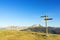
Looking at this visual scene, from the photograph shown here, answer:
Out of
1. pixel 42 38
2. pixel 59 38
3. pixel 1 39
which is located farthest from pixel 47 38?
pixel 1 39

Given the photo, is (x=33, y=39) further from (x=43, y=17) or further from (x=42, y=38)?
(x=43, y=17)

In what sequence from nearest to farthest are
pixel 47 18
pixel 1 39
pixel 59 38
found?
pixel 1 39 → pixel 59 38 → pixel 47 18

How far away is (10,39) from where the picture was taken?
2647 cm

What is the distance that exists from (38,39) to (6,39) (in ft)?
24.9

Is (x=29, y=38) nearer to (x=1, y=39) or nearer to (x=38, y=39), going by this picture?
(x=38, y=39)

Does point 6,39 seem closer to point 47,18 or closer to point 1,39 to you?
point 1,39

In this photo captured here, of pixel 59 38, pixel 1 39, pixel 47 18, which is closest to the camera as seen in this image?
pixel 1 39

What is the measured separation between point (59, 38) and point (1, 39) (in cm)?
1394

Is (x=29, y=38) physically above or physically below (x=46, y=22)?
below

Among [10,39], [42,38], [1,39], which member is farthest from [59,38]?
[1,39]

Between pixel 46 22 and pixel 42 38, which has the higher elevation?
pixel 46 22

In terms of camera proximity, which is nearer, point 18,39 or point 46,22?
point 18,39

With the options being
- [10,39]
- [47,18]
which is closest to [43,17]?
[47,18]

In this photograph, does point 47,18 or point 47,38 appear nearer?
point 47,38
